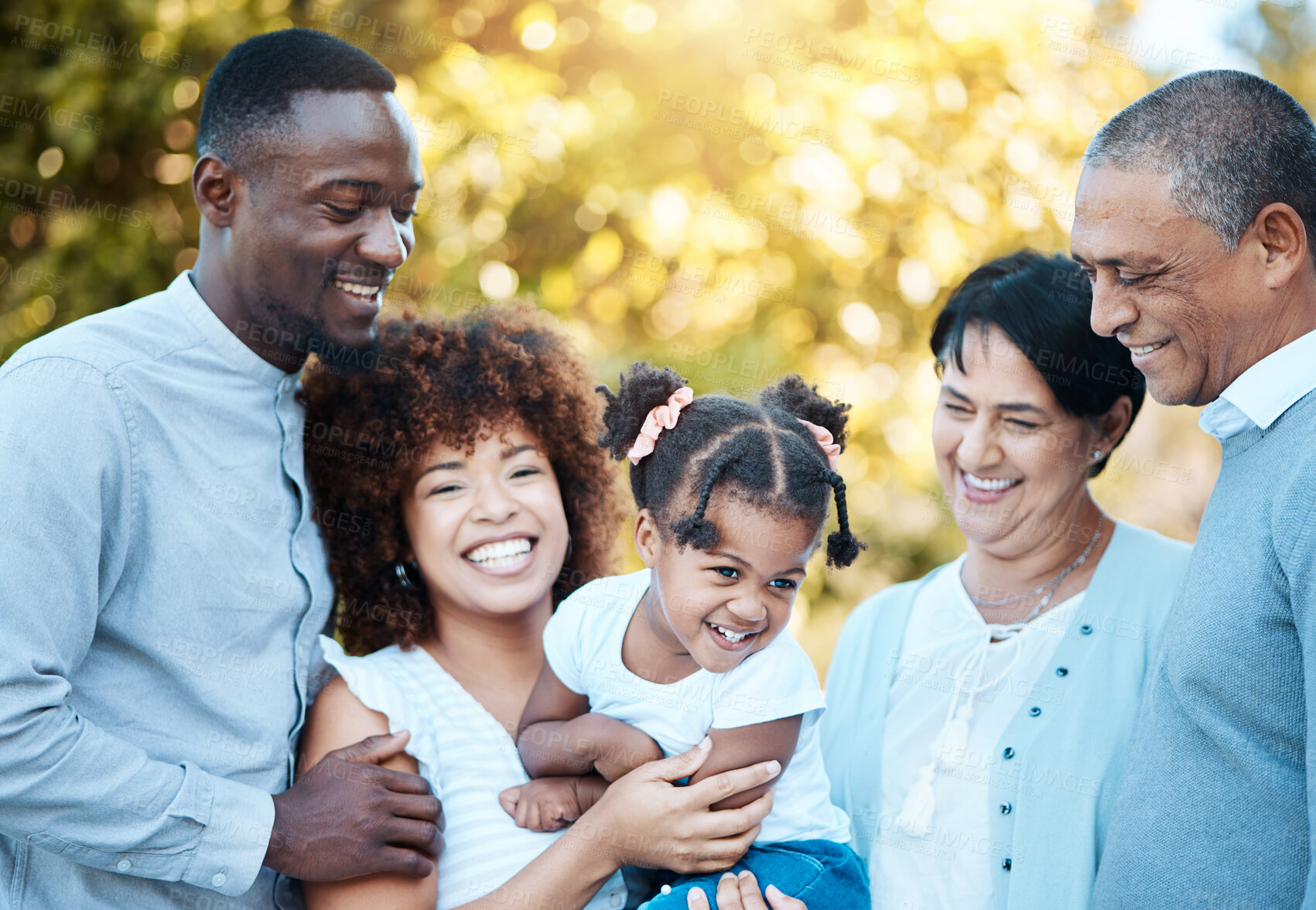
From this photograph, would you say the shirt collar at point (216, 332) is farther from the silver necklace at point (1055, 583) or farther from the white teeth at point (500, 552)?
the silver necklace at point (1055, 583)

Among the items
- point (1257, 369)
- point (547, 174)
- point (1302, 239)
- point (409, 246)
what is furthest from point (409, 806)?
point (547, 174)

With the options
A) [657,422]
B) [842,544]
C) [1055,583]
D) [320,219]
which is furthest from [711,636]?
[320,219]

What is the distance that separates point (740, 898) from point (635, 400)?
1.12 m

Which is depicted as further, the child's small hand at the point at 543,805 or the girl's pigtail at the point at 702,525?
the child's small hand at the point at 543,805

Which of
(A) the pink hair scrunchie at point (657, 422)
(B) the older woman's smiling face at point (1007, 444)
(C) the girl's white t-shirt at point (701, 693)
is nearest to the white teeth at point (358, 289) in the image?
(A) the pink hair scrunchie at point (657, 422)

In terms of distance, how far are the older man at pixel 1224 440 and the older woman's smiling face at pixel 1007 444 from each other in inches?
18.0

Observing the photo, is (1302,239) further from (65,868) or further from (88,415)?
(65,868)

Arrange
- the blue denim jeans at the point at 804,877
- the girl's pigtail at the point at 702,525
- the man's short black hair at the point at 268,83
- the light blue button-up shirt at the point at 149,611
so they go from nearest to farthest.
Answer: the light blue button-up shirt at the point at 149,611 < the girl's pigtail at the point at 702,525 < the blue denim jeans at the point at 804,877 < the man's short black hair at the point at 268,83

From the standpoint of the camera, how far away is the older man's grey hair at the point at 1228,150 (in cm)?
199

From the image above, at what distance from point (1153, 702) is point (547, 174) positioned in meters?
4.28

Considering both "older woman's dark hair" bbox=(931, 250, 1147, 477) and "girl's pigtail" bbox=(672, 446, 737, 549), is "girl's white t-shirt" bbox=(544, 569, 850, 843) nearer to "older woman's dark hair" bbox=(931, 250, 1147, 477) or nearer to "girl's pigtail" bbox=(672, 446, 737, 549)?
"girl's pigtail" bbox=(672, 446, 737, 549)

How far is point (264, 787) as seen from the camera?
7.59ft

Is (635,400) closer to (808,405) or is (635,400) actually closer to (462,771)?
(808,405)

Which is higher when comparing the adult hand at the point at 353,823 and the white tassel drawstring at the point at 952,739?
the white tassel drawstring at the point at 952,739
